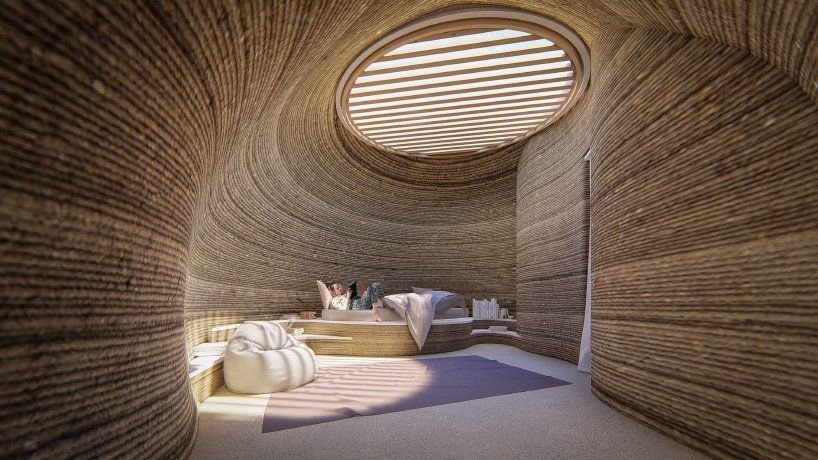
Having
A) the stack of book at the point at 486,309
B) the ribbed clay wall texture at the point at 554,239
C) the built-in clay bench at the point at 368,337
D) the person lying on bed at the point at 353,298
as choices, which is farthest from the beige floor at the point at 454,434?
the stack of book at the point at 486,309

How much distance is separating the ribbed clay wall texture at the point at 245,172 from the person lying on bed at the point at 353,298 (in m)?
2.09

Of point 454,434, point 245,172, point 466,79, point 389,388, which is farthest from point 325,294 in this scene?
point 454,434

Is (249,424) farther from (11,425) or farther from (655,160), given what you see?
(655,160)

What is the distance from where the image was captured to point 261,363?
294cm

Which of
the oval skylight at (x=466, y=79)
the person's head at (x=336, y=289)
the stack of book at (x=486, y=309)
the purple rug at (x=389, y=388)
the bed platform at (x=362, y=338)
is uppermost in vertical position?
the oval skylight at (x=466, y=79)

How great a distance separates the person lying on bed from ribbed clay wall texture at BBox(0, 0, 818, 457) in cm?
209

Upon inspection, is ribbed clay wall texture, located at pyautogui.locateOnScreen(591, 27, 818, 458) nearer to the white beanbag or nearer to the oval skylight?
the oval skylight

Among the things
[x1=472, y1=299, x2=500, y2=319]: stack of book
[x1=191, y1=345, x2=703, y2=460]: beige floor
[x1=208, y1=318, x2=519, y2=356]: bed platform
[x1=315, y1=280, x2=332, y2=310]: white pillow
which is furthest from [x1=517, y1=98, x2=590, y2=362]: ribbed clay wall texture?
[x1=315, y1=280, x2=332, y2=310]: white pillow

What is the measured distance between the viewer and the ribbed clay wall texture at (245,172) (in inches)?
32.5

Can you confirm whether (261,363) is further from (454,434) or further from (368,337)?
(368,337)

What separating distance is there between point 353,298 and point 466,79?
344cm

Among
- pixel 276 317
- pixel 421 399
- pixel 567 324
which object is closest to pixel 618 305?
pixel 421 399

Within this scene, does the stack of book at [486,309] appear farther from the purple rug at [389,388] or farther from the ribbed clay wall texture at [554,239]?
the purple rug at [389,388]

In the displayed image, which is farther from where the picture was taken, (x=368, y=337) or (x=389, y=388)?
(x=368, y=337)
